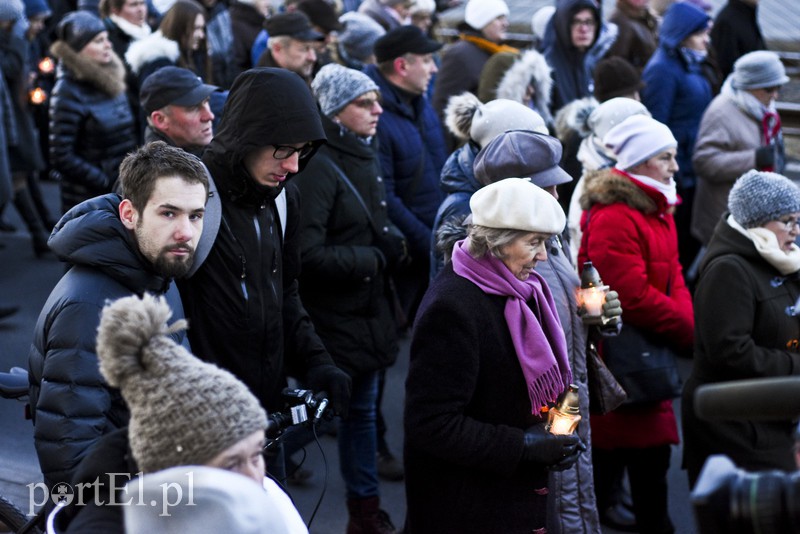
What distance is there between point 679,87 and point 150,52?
3.63 metres

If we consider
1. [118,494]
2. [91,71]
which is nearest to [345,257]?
[118,494]

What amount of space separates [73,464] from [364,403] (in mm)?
2340

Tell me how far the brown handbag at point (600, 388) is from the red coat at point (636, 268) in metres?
0.62

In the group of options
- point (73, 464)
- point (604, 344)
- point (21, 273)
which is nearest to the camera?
point (73, 464)

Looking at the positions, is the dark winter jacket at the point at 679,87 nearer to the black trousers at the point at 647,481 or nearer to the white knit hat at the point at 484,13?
the white knit hat at the point at 484,13

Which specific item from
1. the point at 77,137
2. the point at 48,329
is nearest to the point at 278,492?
the point at 48,329

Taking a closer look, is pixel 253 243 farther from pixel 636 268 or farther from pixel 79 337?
pixel 636 268

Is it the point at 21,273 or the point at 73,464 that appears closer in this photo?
the point at 73,464

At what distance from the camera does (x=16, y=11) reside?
868 cm

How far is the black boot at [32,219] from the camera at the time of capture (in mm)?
8891

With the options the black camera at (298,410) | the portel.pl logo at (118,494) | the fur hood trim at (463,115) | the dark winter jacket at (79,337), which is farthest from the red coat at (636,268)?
the portel.pl logo at (118,494)

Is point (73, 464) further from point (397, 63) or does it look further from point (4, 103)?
point (4, 103)

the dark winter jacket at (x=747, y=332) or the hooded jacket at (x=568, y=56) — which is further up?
the hooded jacket at (x=568, y=56)

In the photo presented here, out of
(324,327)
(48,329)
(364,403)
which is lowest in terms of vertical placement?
(364,403)
